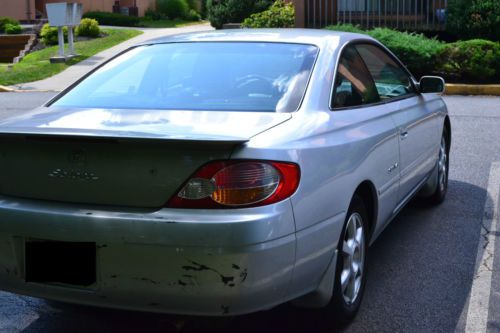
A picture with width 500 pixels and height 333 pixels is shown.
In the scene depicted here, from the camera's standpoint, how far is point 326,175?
332cm

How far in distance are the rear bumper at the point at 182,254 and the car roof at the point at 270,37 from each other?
1527 millimetres

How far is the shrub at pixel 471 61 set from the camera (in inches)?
566

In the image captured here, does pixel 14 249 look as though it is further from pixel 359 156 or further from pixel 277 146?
pixel 359 156

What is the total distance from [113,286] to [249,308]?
582 millimetres

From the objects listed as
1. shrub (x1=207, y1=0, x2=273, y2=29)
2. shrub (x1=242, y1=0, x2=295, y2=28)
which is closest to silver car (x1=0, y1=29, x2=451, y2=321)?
shrub (x1=242, y1=0, x2=295, y2=28)

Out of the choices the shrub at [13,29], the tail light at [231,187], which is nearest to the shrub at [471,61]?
the tail light at [231,187]

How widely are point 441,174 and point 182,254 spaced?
3.67 m

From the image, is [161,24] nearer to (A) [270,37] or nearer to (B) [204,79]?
(A) [270,37]

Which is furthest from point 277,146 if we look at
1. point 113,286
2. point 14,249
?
point 14,249

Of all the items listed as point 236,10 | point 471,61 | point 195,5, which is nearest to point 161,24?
point 195,5

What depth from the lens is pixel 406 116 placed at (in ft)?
15.5

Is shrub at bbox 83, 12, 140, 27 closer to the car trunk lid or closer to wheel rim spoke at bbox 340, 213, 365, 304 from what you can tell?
wheel rim spoke at bbox 340, 213, 365, 304

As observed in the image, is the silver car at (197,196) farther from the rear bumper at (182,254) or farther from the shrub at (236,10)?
the shrub at (236,10)

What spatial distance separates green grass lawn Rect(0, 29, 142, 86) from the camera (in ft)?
60.2
